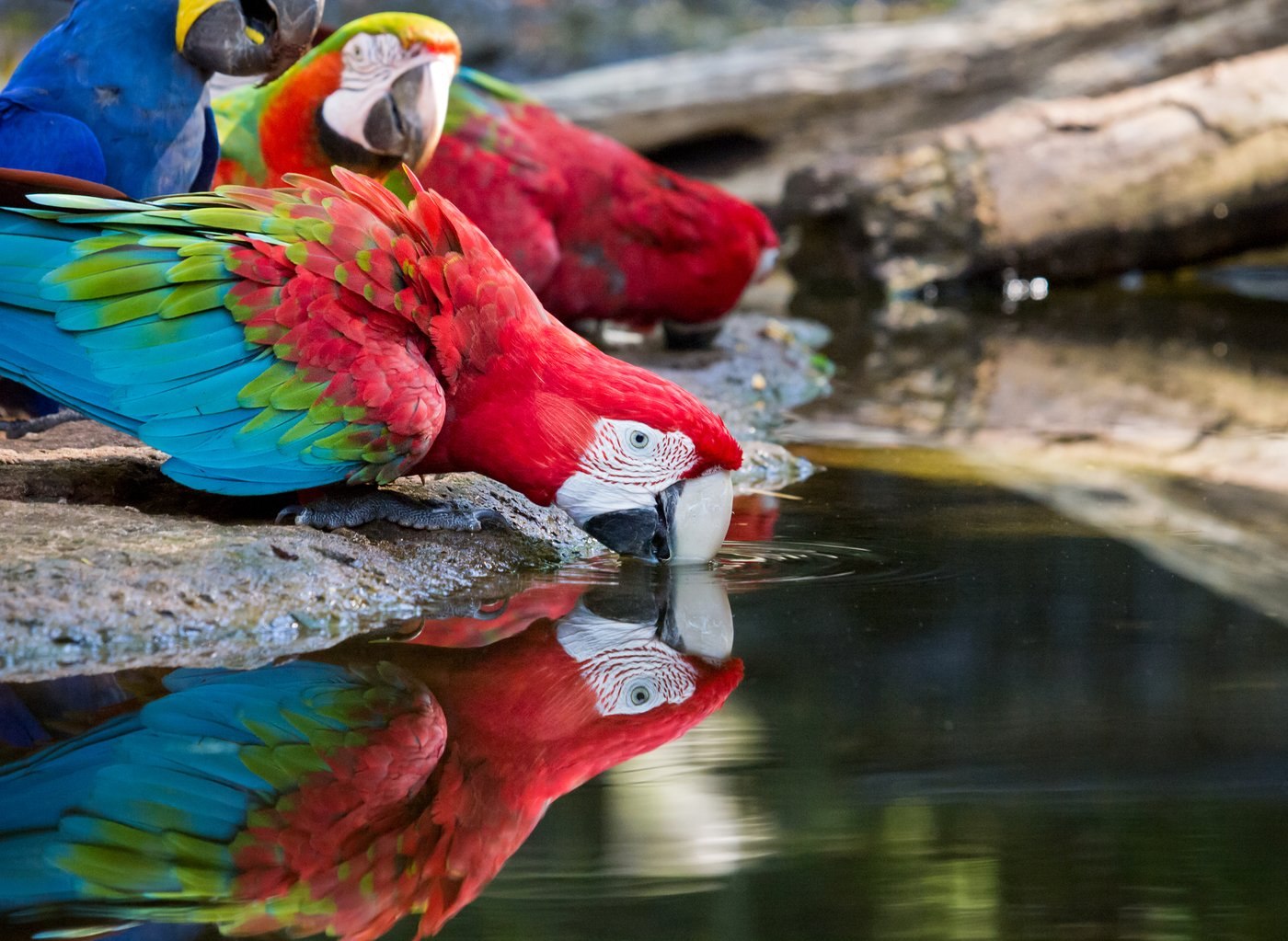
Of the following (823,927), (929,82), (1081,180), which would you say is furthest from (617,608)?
(929,82)

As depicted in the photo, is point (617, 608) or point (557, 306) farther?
point (557, 306)

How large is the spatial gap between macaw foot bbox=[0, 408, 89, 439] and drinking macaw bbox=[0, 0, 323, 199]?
47 centimetres

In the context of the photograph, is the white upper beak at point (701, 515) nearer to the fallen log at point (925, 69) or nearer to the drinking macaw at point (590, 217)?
the drinking macaw at point (590, 217)

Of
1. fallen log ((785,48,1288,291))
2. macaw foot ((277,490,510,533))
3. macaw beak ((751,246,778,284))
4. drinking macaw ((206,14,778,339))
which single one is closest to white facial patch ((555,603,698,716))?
macaw foot ((277,490,510,533))

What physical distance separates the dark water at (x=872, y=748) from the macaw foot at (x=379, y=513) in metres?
0.20

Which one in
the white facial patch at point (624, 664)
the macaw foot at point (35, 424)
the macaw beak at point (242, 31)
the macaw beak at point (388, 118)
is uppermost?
the macaw beak at point (242, 31)

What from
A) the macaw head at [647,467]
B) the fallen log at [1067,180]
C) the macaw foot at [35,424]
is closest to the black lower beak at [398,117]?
the macaw foot at [35,424]

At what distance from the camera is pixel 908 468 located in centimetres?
327

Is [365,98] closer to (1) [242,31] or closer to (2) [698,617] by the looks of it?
(1) [242,31]

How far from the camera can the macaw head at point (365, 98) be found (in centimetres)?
332

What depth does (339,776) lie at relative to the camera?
1.62 metres

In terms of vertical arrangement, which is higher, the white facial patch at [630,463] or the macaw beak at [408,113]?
the macaw beak at [408,113]

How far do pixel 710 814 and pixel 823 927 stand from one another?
245mm

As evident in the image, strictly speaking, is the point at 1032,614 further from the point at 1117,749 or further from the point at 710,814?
the point at 710,814
